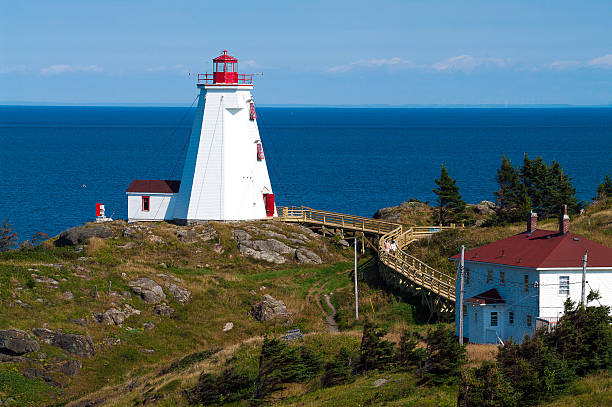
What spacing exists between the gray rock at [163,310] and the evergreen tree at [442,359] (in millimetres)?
17702

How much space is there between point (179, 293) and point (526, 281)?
18759 millimetres

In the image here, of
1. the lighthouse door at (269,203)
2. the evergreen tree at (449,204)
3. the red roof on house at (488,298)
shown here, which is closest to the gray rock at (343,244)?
the lighthouse door at (269,203)

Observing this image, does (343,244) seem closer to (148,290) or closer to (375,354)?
(148,290)

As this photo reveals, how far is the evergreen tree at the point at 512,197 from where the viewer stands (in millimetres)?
55894

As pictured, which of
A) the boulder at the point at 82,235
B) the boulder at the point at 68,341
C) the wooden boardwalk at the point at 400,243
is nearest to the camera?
the boulder at the point at 68,341

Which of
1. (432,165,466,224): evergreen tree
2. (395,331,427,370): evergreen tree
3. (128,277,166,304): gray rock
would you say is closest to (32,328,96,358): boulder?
(128,277,166,304): gray rock

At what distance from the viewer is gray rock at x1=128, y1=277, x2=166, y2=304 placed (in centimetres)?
4403

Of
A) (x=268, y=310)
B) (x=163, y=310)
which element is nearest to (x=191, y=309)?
(x=163, y=310)

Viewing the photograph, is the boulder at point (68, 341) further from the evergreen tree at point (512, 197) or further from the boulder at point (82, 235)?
the evergreen tree at point (512, 197)

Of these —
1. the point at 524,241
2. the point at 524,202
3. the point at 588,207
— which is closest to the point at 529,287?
the point at 524,241

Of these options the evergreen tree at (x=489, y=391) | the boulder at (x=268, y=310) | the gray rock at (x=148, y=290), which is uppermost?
the evergreen tree at (x=489, y=391)

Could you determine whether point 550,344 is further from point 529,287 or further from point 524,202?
point 524,202

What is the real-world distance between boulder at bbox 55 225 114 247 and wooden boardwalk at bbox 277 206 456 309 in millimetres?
12456

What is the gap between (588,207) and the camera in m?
59.4
